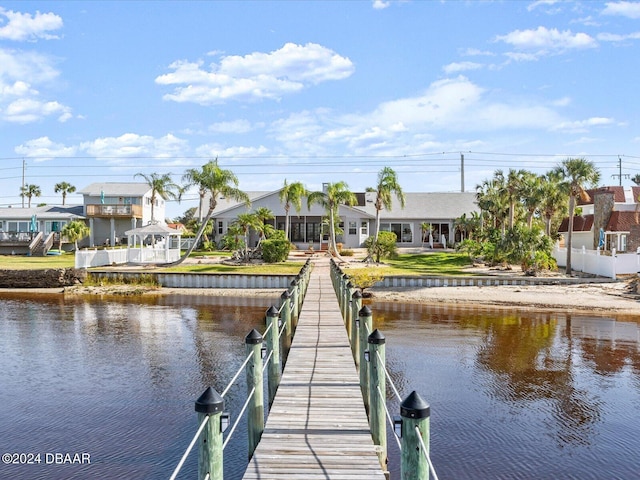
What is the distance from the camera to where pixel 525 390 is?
14.8m

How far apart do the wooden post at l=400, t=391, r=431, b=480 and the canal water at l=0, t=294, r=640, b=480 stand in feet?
16.7

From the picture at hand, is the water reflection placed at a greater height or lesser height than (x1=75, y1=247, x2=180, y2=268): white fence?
lesser

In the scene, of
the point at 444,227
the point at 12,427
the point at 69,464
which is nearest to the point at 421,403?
the point at 69,464

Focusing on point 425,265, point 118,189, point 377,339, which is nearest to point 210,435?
point 377,339

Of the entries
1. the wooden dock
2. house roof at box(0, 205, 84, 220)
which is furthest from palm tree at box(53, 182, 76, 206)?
the wooden dock

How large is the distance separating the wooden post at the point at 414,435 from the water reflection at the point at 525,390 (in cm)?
521

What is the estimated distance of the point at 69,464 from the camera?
1041 centimetres

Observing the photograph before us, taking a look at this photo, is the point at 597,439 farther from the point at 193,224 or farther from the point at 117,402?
the point at 193,224

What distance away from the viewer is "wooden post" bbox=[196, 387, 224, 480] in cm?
517

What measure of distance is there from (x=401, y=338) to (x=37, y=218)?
52376 mm

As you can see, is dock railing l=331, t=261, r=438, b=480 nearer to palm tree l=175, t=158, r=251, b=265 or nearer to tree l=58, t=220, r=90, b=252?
palm tree l=175, t=158, r=251, b=265

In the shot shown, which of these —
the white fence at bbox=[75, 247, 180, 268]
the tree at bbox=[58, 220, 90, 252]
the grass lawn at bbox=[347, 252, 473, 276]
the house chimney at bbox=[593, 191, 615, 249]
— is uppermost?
the house chimney at bbox=[593, 191, 615, 249]

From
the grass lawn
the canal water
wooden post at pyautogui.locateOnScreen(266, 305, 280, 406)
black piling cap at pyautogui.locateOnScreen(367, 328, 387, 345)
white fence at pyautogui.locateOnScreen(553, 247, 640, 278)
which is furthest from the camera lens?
the grass lawn

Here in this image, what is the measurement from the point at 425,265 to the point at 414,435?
3958 centimetres
